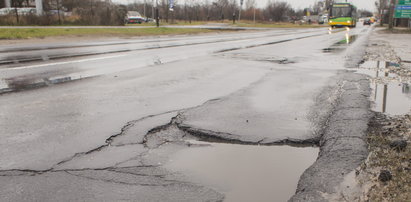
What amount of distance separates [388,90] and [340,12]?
45181mm

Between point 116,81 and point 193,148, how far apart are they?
13.6 feet

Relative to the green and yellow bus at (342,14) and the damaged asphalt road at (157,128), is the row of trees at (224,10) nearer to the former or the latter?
the green and yellow bus at (342,14)

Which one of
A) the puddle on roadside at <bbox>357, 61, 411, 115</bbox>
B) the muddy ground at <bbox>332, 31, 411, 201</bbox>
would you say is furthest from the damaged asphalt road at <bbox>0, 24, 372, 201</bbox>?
the puddle on roadside at <bbox>357, 61, 411, 115</bbox>

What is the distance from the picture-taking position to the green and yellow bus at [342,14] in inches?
1860

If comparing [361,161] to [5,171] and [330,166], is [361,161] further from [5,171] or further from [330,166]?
[5,171]

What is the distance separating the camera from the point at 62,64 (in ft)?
33.2

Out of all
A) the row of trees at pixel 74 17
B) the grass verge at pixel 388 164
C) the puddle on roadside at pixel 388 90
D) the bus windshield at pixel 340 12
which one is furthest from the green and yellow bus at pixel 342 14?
the grass verge at pixel 388 164

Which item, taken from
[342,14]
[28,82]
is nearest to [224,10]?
[342,14]

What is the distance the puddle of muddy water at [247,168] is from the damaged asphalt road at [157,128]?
3.8 inches

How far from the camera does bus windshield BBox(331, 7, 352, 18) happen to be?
156 feet

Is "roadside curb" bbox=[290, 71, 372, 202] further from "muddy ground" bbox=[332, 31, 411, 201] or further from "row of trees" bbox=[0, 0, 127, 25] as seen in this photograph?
"row of trees" bbox=[0, 0, 127, 25]

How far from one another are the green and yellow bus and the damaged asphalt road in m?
42.4

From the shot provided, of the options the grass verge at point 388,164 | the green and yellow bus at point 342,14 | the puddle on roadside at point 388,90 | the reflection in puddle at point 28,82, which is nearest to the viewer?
the grass verge at point 388,164

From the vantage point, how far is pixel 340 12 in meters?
48.5
